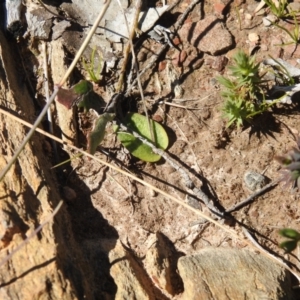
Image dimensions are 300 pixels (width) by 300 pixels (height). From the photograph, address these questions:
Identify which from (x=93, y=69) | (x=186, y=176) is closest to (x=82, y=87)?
(x=93, y=69)

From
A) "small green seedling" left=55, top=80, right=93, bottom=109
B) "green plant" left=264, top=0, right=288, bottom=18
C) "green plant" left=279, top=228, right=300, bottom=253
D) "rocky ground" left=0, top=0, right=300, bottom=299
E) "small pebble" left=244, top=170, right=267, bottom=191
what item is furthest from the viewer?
"green plant" left=264, top=0, right=288, bottom=18

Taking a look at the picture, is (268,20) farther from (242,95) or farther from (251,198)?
(251,198)

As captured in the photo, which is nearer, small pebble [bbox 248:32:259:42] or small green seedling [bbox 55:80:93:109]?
small green seedling [bbox 55:80:93:109]

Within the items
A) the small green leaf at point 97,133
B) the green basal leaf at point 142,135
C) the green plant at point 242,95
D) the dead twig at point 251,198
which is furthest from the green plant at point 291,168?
the small green leaf at point 97,133

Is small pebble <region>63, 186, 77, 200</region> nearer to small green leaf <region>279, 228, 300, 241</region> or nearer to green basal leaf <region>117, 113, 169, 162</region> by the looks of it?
green basal leaf <region>117, 113, 169, 162</region>

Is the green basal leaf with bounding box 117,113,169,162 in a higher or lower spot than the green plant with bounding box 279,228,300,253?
higher

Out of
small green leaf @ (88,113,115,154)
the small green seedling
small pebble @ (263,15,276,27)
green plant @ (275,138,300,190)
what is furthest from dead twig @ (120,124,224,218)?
small pebble @ (263,15,276,27)
